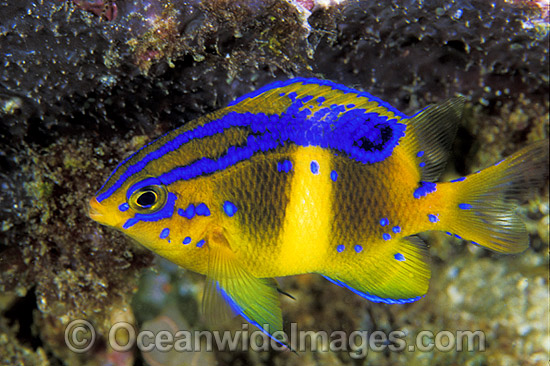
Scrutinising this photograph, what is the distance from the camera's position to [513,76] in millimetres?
2414

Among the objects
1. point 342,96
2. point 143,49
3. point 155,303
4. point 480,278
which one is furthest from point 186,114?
point 480,278

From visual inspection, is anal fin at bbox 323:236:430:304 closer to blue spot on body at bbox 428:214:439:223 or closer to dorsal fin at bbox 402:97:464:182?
blue spot on body at bbox 428:214:439:223

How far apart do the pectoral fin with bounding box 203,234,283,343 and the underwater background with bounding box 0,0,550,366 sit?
1.05 metres

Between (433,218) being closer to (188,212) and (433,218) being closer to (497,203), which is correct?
(497,203)

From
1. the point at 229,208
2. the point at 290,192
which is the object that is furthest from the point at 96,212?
the point at 290,192

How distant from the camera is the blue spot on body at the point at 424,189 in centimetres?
165

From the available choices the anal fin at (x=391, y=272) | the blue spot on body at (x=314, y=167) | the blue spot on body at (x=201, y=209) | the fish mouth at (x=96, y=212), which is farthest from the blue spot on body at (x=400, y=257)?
the fish mouth at (x=96, y=212)

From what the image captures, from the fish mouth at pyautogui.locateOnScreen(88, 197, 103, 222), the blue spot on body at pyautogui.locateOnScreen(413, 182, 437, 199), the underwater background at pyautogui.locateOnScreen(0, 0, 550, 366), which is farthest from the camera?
the underwater background at pyautogui.locateOnScreen(0, 0, 550, 366)

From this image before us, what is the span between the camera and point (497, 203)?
162 centimetres

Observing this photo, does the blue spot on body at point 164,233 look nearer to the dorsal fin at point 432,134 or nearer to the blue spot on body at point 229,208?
the blue spot on body at point 229,208

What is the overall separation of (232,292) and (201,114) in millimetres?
1180

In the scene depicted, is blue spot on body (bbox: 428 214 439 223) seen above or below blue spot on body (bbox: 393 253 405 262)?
above

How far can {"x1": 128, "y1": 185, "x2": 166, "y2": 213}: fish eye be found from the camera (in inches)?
60.4

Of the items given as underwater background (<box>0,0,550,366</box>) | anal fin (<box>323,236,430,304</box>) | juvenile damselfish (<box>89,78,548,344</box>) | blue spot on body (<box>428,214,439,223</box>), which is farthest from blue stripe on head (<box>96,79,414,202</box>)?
underwater background (<box>0,0,550,366</box>)
